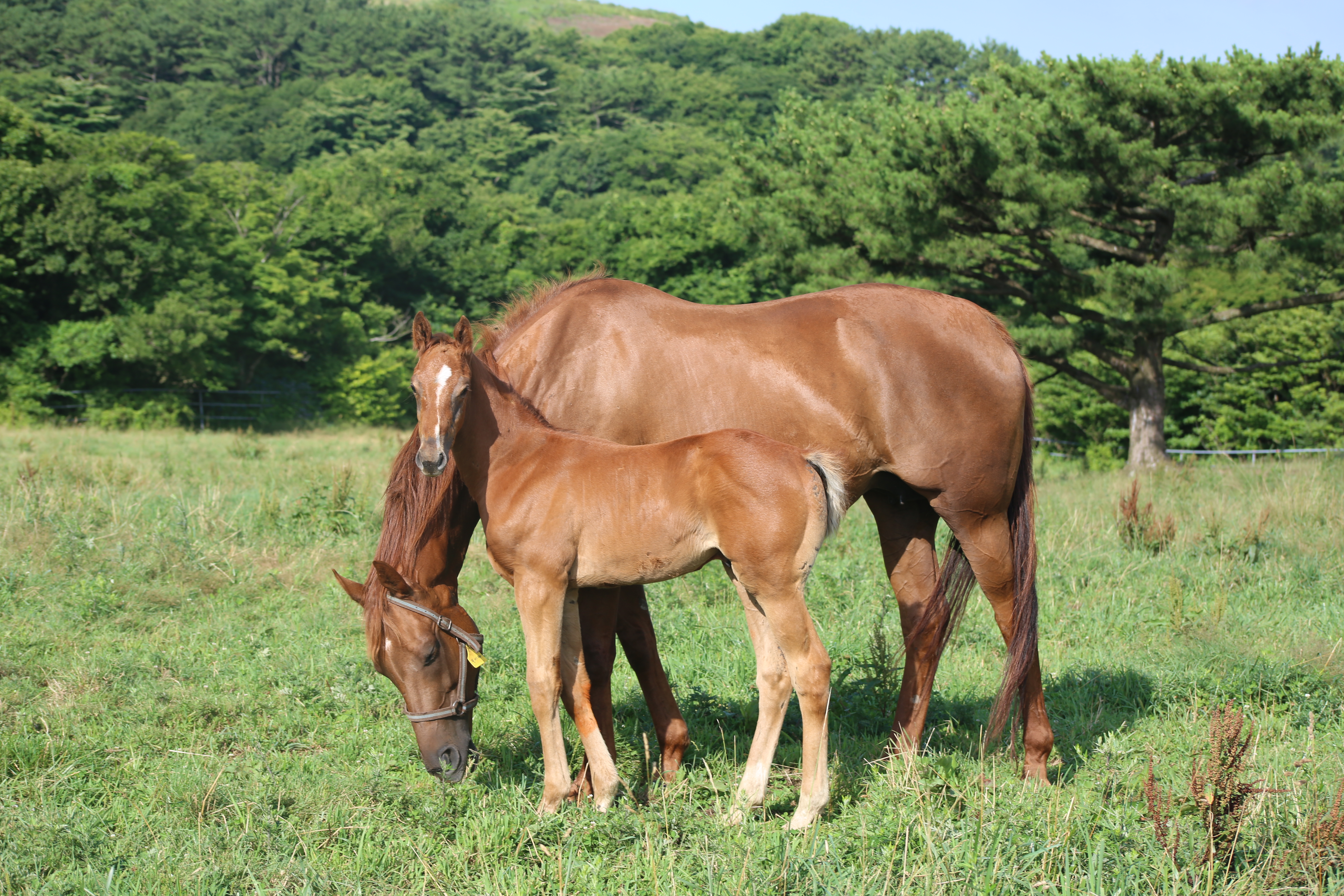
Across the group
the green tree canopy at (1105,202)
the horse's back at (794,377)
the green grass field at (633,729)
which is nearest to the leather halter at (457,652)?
the green grass field at (633,729)

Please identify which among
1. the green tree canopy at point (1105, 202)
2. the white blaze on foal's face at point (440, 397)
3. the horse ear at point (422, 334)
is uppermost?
the green tree canopy at point (1105, 202)

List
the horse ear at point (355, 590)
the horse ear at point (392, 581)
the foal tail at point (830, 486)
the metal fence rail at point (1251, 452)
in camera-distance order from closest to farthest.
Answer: the foal tail at point (830, 486) → the horse ear at point (392, 581) → the horse ear at point (355, 590) → the metal fence rail at point (1251, 452)

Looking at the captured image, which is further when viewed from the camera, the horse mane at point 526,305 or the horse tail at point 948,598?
the horse tail at point 948,598

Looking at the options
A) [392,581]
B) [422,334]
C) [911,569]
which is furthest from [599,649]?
[911,569]

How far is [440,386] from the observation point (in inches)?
133

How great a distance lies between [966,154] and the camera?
14594 millimetres

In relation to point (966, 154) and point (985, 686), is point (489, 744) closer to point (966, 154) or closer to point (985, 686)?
point (985, 686)

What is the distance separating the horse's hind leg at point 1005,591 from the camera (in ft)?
14.3

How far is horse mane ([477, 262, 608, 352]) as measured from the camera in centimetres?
425

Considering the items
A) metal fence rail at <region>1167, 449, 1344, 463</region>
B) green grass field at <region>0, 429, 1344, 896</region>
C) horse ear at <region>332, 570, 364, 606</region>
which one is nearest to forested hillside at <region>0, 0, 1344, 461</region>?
metal fence rail at <region>1167, 449, 1344, 463</region>

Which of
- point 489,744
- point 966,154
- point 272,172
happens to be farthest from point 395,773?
point 272,172

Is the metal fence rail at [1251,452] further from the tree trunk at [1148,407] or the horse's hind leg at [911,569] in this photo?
the horse's hind leg at [911,569]

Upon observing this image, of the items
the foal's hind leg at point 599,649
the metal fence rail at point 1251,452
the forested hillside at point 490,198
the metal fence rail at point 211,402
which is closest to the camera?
the foal's hind leg at point 599,649

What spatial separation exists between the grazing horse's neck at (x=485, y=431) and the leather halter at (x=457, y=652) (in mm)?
466
